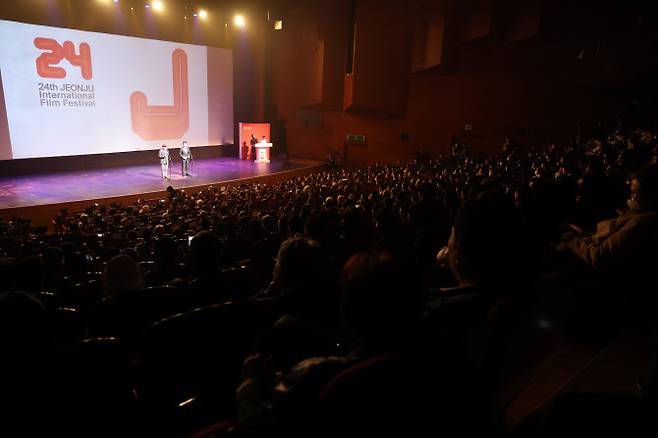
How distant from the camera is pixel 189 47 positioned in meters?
16.3

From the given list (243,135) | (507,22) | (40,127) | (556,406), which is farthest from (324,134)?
(556,406)

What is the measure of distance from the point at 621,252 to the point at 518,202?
1.53 metres

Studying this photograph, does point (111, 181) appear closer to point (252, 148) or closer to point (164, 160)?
point (164, 160)

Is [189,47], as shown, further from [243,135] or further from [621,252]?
[621,252]

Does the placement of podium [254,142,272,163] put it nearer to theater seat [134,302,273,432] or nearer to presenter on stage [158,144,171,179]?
presenter on stage [158,144,171,179]

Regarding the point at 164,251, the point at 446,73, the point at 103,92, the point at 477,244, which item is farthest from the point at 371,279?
the point at 446,73

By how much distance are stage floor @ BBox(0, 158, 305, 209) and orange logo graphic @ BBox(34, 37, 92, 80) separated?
9.65ft

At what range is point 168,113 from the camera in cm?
1600

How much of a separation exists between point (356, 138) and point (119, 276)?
16114 millimetres

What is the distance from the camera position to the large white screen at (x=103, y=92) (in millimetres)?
12273

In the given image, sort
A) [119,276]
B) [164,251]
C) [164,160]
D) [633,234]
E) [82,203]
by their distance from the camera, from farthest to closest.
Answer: [164,160] < [82,203] < [164,251] < [119,276] < [633,234]

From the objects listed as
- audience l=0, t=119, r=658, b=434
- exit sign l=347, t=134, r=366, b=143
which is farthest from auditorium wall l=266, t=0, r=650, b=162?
audience l=0, t=119, r=658, b=434

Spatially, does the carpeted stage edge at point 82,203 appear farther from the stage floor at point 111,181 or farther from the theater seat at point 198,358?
the theater seat at point 198,358

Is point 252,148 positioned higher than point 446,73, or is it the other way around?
point 446,73
